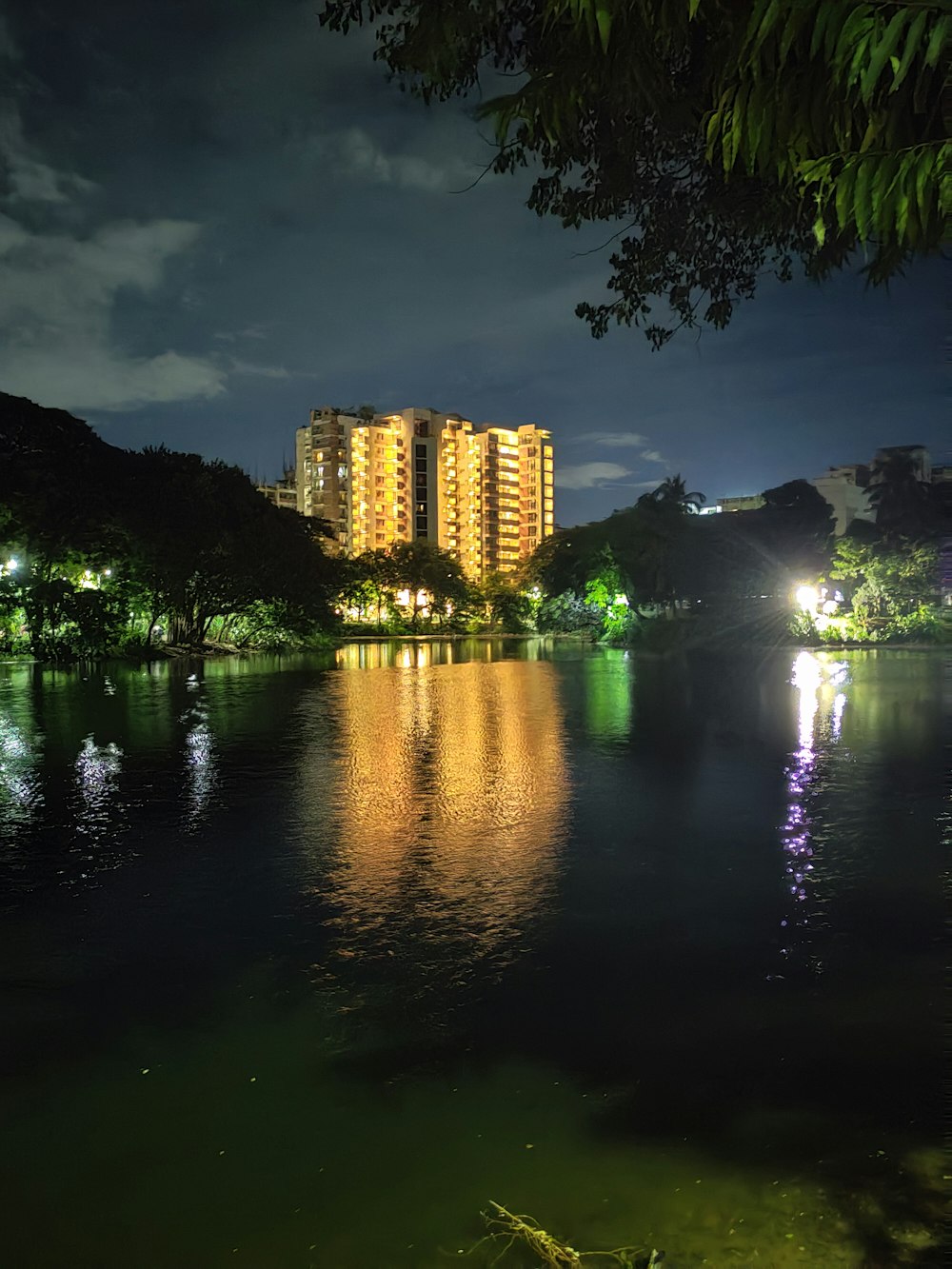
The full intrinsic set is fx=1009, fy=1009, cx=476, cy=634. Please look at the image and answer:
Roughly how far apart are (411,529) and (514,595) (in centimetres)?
6304

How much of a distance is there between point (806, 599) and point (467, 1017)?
45.0 m

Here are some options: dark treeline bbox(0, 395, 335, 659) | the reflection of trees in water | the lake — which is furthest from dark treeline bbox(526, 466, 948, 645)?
the lake

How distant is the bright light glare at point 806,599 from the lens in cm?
4656

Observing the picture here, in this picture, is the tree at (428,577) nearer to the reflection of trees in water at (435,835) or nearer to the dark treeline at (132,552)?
the dark treeline at (132,552)

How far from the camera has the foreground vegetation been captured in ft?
121

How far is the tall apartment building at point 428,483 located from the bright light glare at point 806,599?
104460 mm

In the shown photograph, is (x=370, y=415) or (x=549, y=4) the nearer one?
(x=549, y=4)

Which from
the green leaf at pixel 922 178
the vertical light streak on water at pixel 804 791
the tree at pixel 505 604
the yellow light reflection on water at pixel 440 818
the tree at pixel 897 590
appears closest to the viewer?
the green leaf at pixel 922 178

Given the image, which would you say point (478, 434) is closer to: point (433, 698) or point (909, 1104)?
point (433, 698)

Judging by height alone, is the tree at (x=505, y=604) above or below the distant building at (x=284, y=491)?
below

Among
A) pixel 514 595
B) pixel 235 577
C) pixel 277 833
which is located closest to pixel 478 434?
pixel 514 595

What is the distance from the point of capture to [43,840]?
789 cm

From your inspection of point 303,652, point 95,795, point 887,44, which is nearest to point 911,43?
point 887,44

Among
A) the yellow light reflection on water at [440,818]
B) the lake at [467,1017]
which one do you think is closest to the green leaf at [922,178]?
the lake at [467,1017]
